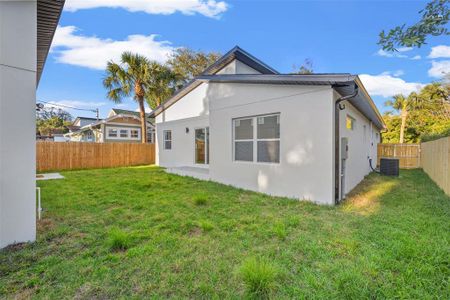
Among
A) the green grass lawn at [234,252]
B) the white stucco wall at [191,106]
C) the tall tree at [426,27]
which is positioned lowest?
the green grass lawn at [234,252]

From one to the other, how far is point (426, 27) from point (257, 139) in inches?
192

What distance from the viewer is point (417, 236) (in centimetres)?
337

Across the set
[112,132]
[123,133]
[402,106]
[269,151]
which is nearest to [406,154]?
[402,106]

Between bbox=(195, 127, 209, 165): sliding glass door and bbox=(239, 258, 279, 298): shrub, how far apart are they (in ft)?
27.5

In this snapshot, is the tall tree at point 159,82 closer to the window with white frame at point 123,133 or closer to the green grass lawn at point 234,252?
the window with white frame at point 123,133

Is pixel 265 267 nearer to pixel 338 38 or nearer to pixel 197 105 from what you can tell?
pixel 197 105

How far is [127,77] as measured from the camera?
601 inches

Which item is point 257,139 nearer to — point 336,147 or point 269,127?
point 269,127

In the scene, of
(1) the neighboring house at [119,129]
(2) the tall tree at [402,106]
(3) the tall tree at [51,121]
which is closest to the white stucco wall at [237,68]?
(1) the neighboring house at [119,129]

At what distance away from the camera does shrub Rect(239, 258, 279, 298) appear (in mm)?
2182

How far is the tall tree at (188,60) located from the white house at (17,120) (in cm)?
2086

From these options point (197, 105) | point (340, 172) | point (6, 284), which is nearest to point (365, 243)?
point (340, 172)

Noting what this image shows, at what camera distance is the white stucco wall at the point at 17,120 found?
301 cm

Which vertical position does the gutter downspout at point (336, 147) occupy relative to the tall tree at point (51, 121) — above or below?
below
